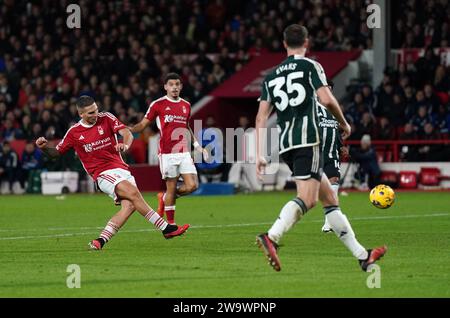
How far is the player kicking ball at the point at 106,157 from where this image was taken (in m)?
14.2

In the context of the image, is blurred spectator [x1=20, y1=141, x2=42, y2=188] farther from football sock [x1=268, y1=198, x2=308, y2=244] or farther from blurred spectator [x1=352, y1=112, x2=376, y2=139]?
football sock [x1=268, y1=198, x2=308, y2=244]

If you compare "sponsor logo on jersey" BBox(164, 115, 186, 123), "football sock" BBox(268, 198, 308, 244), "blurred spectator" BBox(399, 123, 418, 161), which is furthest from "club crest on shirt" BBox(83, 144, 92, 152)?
"blurred spectator" BBox(399, 123, 418, 161)

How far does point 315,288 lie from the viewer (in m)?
9.91

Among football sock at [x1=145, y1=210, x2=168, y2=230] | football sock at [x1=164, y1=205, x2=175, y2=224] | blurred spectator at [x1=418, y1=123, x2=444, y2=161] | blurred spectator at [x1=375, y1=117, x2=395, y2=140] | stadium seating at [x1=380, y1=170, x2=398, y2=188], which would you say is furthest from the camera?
blurred spectator at [x1=375, y1=117, x2=395, y2=140]

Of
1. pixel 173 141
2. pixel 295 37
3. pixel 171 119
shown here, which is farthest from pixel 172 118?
pixel 295 37

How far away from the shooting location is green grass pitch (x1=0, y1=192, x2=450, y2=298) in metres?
9.98

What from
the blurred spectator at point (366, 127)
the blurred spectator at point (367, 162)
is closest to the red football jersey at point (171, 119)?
the blurred spectator at point (367, 162)

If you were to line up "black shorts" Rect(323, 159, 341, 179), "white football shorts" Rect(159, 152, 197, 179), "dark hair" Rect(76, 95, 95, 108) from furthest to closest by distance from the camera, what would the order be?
"white football shorts" Rect(159, 152, 197, 179), "black shorts" Rect(323, 159, 341, 179), "dark hair" Rect(76, 95, 95, 108)

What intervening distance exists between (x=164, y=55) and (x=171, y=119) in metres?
17.1

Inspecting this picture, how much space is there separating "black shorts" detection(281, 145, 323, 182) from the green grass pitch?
932mm
